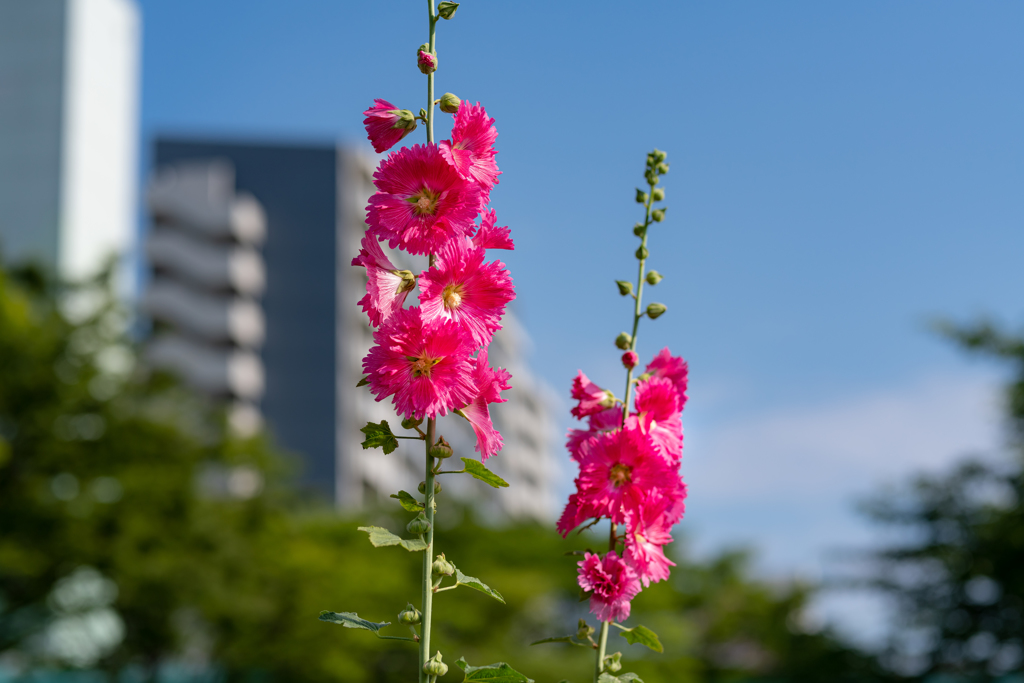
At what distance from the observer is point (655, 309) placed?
2.05 m

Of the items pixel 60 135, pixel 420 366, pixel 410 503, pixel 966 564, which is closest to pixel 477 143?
pixel 420 366

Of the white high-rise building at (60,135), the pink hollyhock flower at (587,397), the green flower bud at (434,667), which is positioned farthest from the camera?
the white high-rise building at (60,135)

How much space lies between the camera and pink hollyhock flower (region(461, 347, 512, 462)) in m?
1.70

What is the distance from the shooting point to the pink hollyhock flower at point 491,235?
5.76 ft

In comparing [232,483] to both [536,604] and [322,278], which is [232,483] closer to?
[536,604]

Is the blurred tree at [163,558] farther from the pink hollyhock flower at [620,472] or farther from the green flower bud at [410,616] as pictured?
the green flower bud at [410,616]

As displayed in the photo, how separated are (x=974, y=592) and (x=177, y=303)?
33062mm

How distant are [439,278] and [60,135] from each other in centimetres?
3068

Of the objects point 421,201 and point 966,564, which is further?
point 966,564

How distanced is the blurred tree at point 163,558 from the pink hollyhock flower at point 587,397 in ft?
35.8

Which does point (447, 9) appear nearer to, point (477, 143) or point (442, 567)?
point (477, 143)

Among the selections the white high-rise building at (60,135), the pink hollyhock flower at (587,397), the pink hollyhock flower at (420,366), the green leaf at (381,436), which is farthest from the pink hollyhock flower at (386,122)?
the white high-rise building at (60,135)

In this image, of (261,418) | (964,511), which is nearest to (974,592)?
(964,511)

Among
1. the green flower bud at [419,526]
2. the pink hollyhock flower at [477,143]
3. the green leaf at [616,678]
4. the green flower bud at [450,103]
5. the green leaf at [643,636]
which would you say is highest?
the green flower bud at [450,103]
